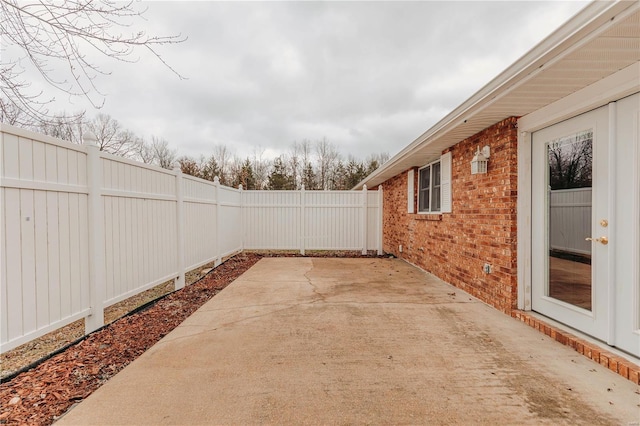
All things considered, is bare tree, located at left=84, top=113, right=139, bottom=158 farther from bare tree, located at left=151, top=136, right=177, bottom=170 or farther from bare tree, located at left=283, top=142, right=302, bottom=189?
bare tree, located at left=283, top=142, right=302, bottom=189

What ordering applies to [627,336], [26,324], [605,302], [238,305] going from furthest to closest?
[238,305] < [605,302] < [627,336] < [26,324]

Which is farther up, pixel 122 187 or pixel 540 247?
pixel 122 187

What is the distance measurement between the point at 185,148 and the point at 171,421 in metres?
22.1

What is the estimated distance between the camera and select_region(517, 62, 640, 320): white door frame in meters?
2.38

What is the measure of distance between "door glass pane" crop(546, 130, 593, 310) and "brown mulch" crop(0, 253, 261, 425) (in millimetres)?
4315

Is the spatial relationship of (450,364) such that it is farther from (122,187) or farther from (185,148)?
(185,148)

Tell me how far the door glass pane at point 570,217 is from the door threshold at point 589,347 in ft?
0.94

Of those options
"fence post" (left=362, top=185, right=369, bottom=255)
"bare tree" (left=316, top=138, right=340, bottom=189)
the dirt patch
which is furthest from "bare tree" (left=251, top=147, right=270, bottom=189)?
the dirt patch

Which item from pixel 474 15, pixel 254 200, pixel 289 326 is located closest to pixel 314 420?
pixel 289 326

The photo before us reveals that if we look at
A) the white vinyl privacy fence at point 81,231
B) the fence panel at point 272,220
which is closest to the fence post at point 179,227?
the white vinyl privacy fence at point 81,231

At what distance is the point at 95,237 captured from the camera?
2922mm

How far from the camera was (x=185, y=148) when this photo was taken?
21.0m

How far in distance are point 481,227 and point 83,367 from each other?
15.8 feet

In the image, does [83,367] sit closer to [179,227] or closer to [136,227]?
[136,227]
